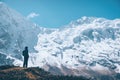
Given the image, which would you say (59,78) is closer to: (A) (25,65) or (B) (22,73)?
(B) (22,73)

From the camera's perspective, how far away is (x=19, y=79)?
252ft

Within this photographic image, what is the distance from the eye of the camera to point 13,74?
8012 centimetres

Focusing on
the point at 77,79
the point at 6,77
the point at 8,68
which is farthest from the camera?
the point at 8,68

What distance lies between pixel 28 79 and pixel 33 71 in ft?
26.9

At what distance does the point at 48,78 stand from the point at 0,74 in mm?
10757

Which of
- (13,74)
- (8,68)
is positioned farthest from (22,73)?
(8,68)

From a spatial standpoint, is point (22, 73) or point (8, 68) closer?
point (22, 73)

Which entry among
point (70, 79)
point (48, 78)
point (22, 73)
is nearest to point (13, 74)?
point (22, 73)

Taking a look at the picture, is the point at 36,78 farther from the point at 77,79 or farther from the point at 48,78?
the point at 77,79

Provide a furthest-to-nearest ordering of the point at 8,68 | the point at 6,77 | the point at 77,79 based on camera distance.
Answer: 1. the point at 8,68
2. the point at 77,79
3. the point at 6,77

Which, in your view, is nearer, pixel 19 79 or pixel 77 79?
pixel 19 79

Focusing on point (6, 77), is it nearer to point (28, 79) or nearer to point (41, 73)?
point (28, 79)

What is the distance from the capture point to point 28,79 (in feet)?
252

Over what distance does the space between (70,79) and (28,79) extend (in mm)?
10348
